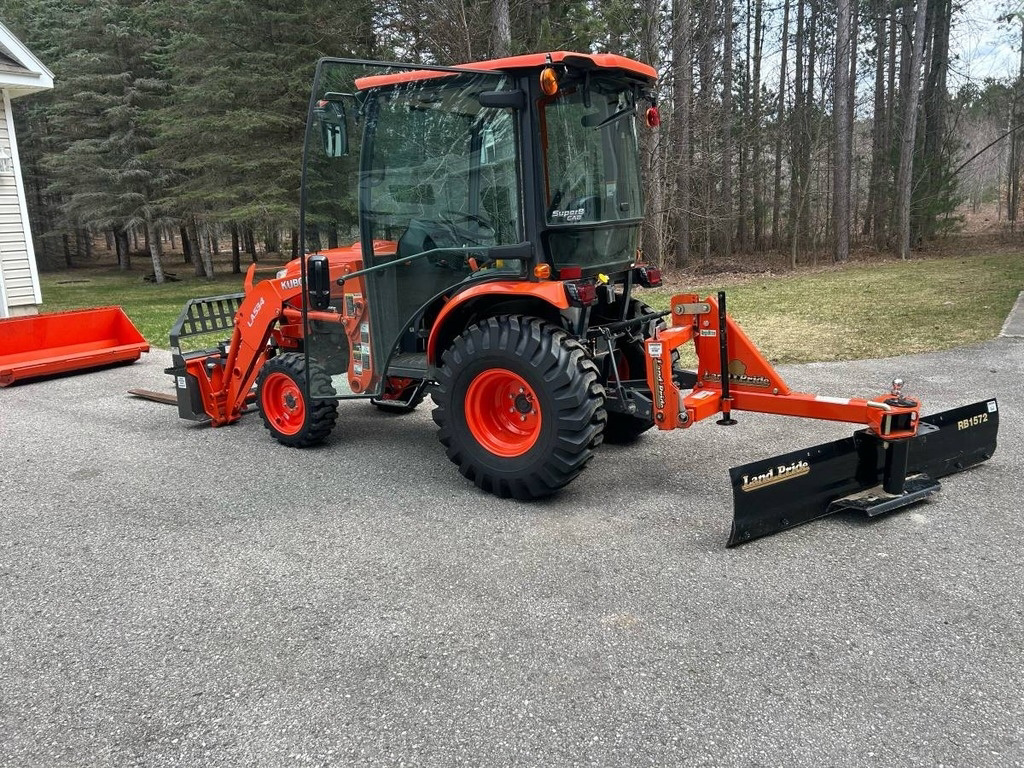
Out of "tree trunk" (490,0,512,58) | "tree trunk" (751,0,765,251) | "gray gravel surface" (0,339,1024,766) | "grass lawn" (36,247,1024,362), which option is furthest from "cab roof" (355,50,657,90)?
"tree trunk" (751,0,765,251)

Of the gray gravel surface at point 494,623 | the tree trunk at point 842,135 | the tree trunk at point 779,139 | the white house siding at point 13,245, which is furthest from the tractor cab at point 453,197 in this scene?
the tree trunk at point 779,139

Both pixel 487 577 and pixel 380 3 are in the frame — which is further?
pixel 380 3

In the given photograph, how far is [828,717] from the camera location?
2.43 m

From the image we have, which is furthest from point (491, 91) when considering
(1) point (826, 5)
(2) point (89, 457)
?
(1) point (826, 5)

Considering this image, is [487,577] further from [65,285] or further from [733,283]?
[65,285]

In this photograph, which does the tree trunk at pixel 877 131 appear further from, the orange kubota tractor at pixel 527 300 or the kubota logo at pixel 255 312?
the kubota logo at pixel 255 312

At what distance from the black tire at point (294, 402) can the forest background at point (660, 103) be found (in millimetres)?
10434

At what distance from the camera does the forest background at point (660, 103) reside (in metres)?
16.3

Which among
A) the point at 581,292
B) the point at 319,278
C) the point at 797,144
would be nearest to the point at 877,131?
the point at 797,144

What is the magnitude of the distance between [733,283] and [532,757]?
16979 millimetres

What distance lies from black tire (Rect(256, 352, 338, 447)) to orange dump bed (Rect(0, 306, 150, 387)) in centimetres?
411

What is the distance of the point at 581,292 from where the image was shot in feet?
13.6

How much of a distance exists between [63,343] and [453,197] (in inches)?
264

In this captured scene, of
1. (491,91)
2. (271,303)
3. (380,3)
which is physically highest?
(380,3)
